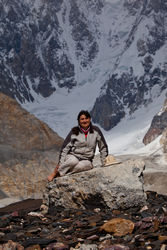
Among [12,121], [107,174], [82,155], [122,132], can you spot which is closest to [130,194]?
[107,174]

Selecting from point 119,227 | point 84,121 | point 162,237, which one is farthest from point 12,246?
point 84,121

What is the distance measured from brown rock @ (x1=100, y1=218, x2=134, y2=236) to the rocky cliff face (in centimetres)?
514

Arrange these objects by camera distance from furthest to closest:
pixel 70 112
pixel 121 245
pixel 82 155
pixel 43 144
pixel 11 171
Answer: pixel 70 112
pixel 43 144
pixel 11 171
pixel 82 155
pixel 121 245

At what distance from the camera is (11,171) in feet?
34.0

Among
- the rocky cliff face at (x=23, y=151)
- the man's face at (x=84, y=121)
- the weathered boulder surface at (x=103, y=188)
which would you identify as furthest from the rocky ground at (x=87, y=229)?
the rocky cliff face at (x=23, y=151)

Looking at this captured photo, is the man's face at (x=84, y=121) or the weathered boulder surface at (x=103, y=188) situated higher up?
the man's face at (x=84, y=121)

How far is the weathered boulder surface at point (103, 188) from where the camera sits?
6844 mm

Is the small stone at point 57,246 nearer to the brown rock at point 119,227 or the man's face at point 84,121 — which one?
the brown rock at point 119,227

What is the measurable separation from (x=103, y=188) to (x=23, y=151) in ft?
14.5

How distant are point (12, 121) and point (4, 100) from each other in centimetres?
76

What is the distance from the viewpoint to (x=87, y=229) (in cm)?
564

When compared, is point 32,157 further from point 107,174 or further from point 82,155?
point 107,174

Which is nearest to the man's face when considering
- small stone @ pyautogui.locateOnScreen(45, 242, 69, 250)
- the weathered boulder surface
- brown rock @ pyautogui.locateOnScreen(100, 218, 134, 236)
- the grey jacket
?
the grey jacket

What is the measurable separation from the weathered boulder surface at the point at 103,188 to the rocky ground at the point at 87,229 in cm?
16
